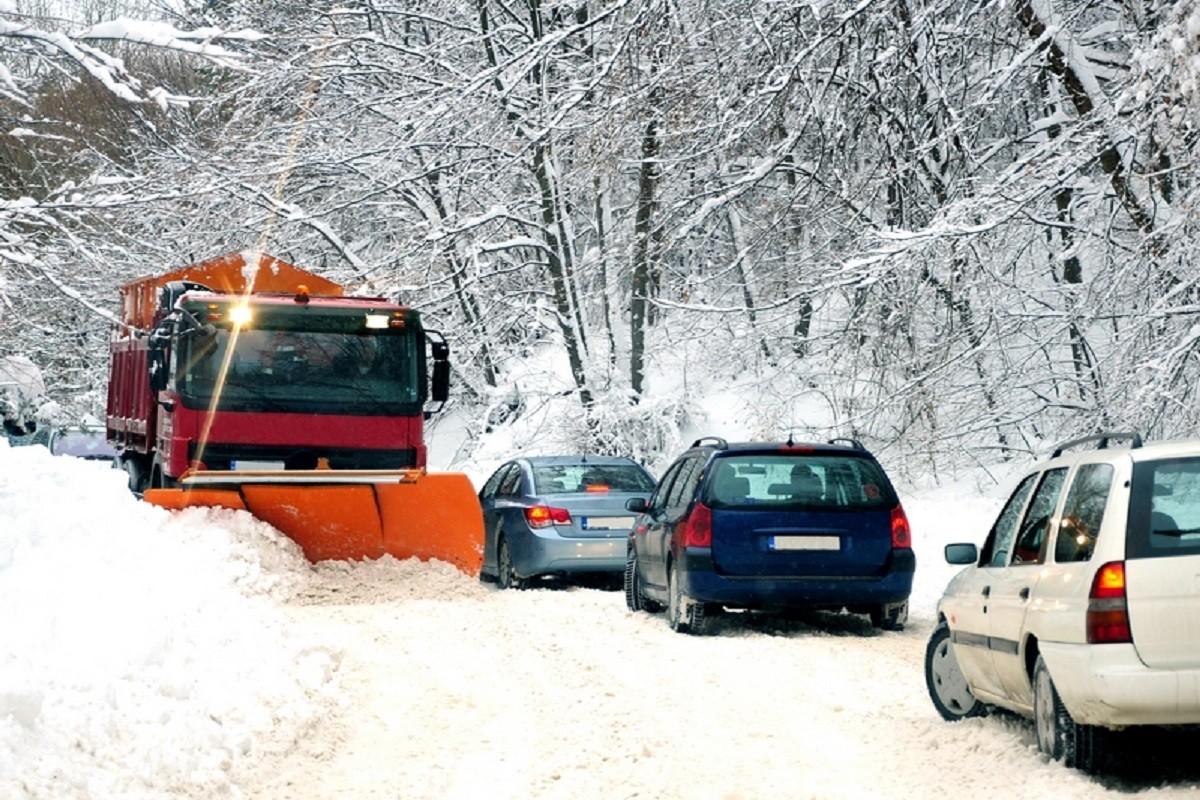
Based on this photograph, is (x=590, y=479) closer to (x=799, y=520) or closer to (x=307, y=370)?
(x=307, y=370)

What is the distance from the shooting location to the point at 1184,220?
14086mm

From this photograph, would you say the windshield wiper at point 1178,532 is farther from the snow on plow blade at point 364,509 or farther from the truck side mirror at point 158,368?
the truck side mirror at point 158,368

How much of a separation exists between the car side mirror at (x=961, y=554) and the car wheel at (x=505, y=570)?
937 cm

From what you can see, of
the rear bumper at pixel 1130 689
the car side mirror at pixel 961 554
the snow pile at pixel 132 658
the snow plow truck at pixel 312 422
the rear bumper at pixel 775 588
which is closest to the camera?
the rear bumper at pixel 1130 689

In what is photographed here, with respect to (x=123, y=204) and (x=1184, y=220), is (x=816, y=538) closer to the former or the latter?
(x=1184, y=220)

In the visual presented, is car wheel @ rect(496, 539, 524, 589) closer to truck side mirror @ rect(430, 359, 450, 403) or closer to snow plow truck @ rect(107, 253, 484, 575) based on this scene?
snow plow truck @ rect(107, 253, 484, 575)

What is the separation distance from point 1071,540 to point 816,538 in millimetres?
5946

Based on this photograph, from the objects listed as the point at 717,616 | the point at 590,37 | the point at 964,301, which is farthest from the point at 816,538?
the point at 590,37

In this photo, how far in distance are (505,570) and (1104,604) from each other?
12.0 metres

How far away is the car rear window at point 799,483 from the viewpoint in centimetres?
1370

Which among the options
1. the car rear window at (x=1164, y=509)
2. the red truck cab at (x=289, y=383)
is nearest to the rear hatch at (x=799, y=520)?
the red truck cab at (x=289, y=383)

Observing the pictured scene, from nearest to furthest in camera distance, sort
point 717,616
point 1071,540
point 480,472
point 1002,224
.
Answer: point 1071,540
point 717,616
point 1002,224
point 480,472

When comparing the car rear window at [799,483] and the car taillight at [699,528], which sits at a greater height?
the car rear window at [799,483]

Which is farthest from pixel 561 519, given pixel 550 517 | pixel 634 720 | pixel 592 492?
pixel 634 720
